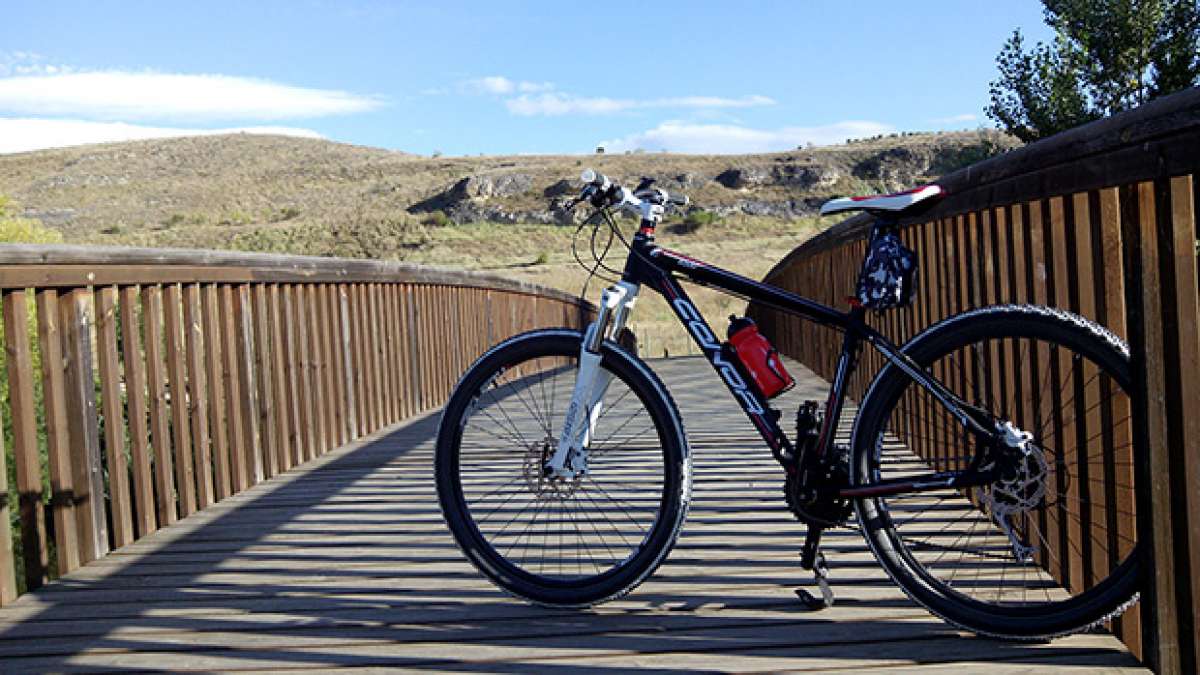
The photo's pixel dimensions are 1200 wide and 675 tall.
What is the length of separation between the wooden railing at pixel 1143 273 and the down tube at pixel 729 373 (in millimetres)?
658

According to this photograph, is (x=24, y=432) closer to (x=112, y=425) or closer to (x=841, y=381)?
(x=112, y=425)

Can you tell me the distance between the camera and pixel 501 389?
9922mm

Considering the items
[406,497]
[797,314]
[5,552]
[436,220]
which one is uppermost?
[436,220]

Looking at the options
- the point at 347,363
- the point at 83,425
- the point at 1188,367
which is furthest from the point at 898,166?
the point at 1188,367

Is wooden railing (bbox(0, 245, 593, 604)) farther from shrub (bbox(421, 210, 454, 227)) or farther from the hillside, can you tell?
shrub (bbox(421, 210, 454, 227))

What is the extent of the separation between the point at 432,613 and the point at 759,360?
111cm

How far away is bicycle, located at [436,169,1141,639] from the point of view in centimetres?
274

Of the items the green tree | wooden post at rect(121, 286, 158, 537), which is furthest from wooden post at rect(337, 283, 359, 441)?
the green tree

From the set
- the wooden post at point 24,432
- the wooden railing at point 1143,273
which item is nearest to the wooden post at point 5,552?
the wooden post at point 24,432

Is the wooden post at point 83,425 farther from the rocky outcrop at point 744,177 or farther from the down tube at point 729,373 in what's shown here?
the rocky outcrop at point 744,177

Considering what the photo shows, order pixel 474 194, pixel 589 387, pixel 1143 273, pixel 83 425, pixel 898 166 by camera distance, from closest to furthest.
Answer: pixel 1143 273
pixel 589 387
pixel 83 425
pixel 474 194
pixel 898 166

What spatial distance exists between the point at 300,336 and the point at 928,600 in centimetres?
412

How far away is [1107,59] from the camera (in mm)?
24562

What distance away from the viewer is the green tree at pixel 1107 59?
23781mm
